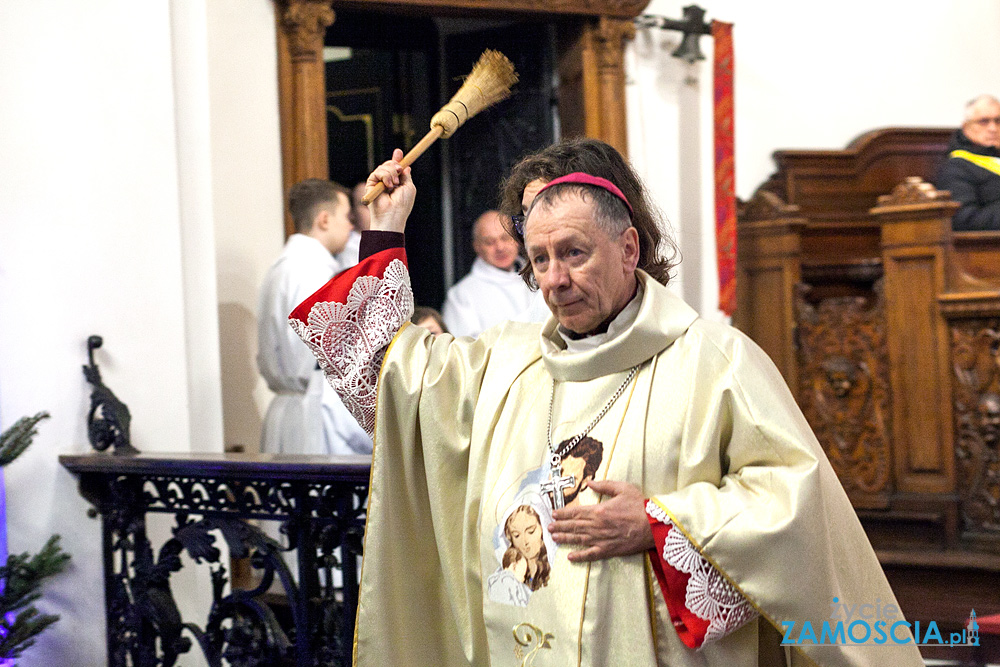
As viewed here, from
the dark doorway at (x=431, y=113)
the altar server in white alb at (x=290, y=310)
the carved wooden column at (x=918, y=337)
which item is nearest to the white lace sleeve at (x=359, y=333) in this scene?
the altar server in white alb at (x=290, y=310)

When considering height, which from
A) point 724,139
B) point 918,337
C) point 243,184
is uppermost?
point 724,139

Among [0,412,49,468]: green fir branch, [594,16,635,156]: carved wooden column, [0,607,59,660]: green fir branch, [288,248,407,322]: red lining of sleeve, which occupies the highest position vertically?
[594,16,635,156]: carved wooden column

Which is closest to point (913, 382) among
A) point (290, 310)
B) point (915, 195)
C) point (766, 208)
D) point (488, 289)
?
point (915, 195)

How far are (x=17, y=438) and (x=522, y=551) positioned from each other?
1987 millimetres

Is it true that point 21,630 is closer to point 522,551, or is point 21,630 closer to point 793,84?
point 522,551

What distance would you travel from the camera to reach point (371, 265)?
2316 millimetres

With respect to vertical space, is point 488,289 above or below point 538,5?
below

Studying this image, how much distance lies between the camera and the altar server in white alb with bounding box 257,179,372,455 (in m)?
4.67

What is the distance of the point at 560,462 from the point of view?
6.65ft

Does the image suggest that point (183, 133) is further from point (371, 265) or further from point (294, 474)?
point (371, 265)

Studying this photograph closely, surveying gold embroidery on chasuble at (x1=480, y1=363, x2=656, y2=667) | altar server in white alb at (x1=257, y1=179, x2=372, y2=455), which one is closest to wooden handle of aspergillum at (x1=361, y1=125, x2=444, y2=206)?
gold embroidery on chasuble at (x1=480, y1=363, x2=656, y2=667)

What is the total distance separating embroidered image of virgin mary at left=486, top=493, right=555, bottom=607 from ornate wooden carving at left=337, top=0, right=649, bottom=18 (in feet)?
13.5

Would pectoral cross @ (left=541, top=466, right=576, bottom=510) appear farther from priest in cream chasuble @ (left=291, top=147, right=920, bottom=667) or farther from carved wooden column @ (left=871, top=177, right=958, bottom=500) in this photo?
carved wooden column @ (left=871, top=177, right=958, bottom=500)

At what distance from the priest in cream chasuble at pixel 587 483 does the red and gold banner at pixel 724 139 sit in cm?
428
